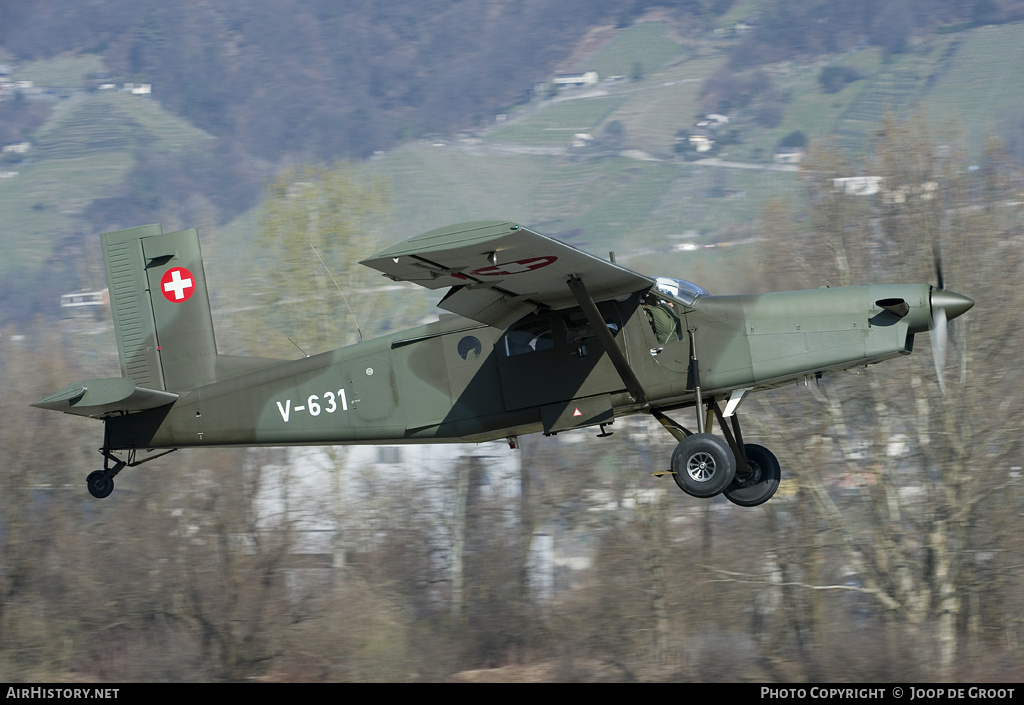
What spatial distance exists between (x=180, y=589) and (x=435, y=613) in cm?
721

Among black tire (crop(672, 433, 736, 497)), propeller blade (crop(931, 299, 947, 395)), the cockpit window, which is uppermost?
the cockpit window

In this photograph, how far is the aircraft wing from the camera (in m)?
9.80

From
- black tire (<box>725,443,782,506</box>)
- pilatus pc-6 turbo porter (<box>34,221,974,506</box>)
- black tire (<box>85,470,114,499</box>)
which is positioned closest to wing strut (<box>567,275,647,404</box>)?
pilatus pc-6 turbo porter (<box>34,221,974,506</box>)

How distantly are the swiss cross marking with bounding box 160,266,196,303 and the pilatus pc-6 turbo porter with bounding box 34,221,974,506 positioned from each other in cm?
158

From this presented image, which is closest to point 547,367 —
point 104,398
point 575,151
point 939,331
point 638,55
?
point 939,331

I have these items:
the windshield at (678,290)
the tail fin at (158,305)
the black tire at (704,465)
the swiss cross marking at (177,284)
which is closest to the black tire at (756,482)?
the black tire at (704,465)

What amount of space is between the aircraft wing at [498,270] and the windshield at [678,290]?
0.92ft

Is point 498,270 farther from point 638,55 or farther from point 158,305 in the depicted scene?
point 638,55

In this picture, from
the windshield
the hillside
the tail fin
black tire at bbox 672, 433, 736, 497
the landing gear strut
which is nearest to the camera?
black tire at bbox 672, 433, 736, 497

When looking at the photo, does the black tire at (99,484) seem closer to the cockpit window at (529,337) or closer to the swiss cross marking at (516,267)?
the cockpit window at (529,337)

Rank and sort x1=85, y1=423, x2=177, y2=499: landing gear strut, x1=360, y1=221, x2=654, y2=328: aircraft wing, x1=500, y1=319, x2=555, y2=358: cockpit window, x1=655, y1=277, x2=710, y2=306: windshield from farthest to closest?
x1=85, y1=423, x2=177, y2=499: landing gear strut → x1=500, y1=319, x2=555, y2=358: cockpit window → x1=655, y1=277, x2=710, y2=306: windshield → x1=360, y1=221, x2=654, y2=328: aircraft wing

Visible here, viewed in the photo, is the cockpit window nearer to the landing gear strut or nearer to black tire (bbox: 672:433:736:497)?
black tire (bbox: 672:433:736:497)

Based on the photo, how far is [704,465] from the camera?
1216 cm
